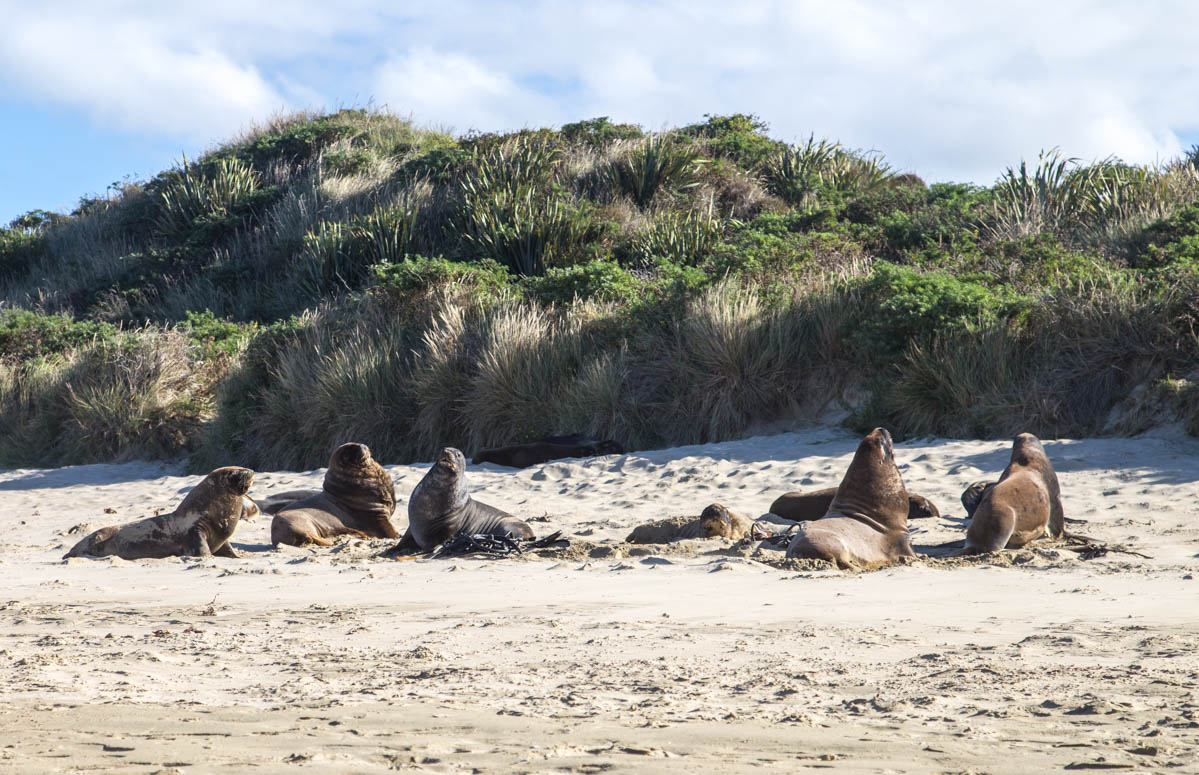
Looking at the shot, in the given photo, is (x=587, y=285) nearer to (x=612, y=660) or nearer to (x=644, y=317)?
(x=644, y=317)

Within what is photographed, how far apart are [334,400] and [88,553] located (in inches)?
264

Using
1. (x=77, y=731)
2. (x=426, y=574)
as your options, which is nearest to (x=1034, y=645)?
(x=77, y=731)

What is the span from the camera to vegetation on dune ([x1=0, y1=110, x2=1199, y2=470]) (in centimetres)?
1176

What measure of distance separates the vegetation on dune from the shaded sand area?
3.65 metres

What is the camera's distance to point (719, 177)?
23.7 metres

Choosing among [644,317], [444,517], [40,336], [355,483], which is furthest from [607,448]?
[40,336]

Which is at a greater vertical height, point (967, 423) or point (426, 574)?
point (967, 423)

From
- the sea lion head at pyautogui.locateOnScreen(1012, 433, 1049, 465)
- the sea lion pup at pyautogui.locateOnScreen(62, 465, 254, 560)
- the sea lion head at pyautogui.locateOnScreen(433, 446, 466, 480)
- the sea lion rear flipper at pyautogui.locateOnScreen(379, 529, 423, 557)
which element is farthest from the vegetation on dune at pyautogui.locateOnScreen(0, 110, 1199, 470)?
the sea lion pup at pyautogui.locateOnScreen(62, 465, 254, 560)

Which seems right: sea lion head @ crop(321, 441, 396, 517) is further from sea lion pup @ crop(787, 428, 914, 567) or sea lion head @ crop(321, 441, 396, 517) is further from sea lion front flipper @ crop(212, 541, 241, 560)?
sea lion pup @ crop(787, 428, 914, 567)

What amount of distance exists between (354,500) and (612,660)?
516 centimetres

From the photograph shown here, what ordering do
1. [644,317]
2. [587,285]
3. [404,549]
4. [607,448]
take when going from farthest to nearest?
[587,285] → [644,317] → [607,448] → [404,549]

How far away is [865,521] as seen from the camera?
22.7ft

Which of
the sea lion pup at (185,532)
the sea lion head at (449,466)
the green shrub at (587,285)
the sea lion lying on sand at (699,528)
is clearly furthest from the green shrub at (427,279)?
the sea lion lying on sand at (699,528)

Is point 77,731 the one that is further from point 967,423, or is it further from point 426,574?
point 967,423
